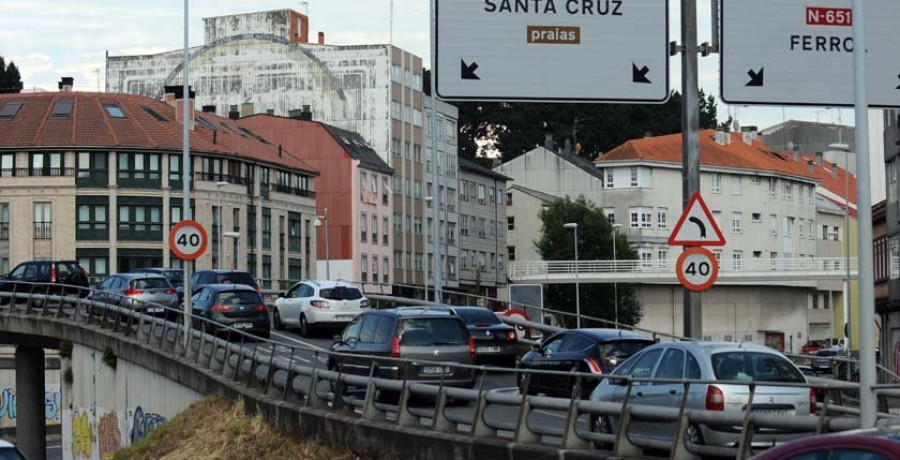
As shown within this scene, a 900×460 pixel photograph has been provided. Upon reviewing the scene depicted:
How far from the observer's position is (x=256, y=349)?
3158cm

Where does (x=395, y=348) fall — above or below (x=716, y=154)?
below

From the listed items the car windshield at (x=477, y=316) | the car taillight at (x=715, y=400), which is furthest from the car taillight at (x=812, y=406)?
the car windshield at (x=477, y=316)

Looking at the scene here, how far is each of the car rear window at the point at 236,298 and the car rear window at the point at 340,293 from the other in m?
4.86

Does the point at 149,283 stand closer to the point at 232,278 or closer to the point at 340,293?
the point at 232,278

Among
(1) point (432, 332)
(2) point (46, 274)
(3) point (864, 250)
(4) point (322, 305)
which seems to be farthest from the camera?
(2) point (46, 274)

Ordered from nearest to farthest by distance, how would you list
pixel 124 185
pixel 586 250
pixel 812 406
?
pixel 812 406 → pixel 124 185 → pixel 586 250

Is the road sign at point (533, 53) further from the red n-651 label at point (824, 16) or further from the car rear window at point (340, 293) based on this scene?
the car rear window at point (340, 293)

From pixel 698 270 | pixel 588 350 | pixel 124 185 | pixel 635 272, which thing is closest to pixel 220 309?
pixel 588 350

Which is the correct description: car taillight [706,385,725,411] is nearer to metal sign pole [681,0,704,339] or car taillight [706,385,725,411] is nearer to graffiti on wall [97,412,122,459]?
metal sign pole [681,0,704,339]

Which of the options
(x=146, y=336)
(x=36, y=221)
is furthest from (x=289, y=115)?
(x=146, y=336)

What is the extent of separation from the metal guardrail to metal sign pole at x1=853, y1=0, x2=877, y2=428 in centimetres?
22

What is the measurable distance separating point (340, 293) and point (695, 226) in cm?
3053

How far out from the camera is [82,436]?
40.9 meters

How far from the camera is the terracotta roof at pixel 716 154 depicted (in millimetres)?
120250
